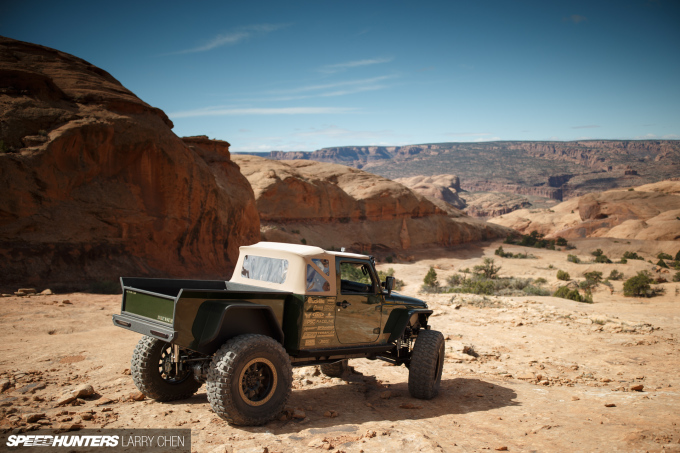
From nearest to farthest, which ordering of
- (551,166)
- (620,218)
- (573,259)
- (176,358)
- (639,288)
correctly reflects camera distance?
(176,358) < (639,288) < (573,259) < (620,218) < (551,166)

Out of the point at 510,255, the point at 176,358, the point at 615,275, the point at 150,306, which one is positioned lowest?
the point at 510,255

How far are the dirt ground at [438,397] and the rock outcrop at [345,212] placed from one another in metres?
25.3

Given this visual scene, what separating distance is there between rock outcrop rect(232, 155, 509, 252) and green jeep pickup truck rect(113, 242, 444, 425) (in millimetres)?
28919

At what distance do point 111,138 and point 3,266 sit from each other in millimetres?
6401

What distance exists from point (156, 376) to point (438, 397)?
14.1 ft

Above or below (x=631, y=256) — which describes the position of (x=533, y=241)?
above

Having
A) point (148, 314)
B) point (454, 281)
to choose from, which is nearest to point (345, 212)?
point (454, 281)

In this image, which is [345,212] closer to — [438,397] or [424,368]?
[438,397]

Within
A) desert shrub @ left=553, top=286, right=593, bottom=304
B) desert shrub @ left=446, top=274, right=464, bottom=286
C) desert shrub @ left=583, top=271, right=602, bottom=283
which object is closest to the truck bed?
desert shrub @ left=553, top=286, right=593, bottom=304

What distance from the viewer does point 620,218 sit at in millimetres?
59344

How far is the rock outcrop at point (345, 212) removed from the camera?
4062cm

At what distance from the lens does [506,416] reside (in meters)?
5.94

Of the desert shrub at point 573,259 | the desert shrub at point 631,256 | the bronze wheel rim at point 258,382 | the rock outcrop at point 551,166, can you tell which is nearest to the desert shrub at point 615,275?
the desert shrub at point 573,259

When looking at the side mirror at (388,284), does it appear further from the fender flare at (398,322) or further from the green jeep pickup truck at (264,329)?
the fender flare at (398,322)
